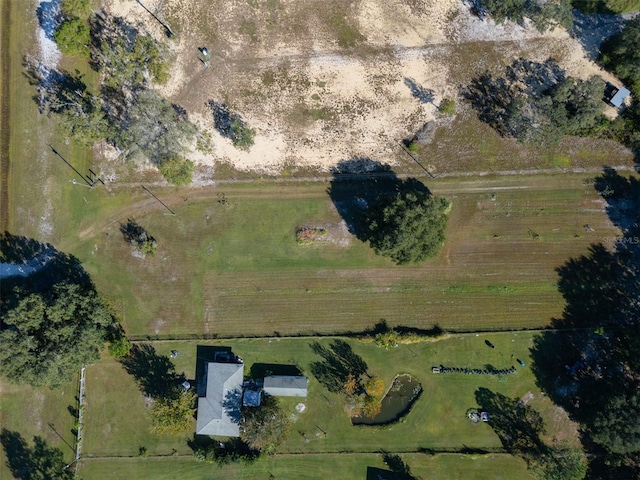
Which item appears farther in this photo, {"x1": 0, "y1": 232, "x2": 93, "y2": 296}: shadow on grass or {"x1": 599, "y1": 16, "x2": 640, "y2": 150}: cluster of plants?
{"x1": 0, "y1": 232, "x2": 93, "y2": 296}: shadow on grass

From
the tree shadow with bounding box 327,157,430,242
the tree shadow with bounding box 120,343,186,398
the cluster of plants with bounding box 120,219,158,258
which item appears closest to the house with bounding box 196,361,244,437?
the tree shadow with bounding box 120,343,186,398

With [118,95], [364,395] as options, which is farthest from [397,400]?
[118,95]

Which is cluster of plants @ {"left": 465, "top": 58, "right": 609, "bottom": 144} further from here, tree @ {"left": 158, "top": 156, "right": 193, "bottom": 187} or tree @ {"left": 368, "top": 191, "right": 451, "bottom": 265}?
tree @ {"left": 158, "top": 156, "right": 193, "bottom": 187}

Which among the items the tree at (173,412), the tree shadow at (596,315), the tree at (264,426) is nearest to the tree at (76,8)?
the tree at (173,412)

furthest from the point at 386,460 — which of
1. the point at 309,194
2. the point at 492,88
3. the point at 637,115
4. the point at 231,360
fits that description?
the point at 637,115

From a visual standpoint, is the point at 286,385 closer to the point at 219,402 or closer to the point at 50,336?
the point at 219,402
